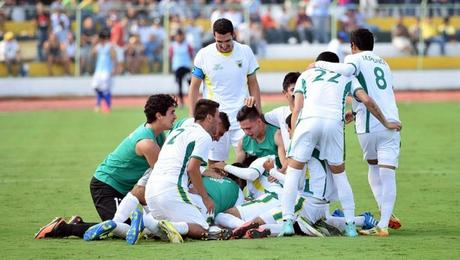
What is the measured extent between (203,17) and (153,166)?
2739 centimetres

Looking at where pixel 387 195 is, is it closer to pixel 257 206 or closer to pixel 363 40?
pixel 257 206

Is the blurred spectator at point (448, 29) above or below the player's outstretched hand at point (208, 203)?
below

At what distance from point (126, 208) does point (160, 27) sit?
1070 inches

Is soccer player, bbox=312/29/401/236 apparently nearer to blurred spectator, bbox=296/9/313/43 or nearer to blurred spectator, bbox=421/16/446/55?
blurred spectator, bbox=296/9/313/43

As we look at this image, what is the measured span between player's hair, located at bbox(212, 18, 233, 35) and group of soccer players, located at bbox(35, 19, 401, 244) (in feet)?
3.99

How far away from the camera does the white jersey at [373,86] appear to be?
11.8 metres

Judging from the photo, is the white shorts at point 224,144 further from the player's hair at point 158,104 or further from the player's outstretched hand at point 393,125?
the player's outstretched hand at point 393,125

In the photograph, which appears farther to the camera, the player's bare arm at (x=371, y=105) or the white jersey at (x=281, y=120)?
the white jersey at (x=281, y=120)

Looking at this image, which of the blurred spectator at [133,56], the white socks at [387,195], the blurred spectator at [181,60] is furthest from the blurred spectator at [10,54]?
the white socks at [387,195]

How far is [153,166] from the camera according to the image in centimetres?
1160

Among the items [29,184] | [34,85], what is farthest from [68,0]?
[29,184]

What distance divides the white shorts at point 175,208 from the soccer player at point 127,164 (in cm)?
54

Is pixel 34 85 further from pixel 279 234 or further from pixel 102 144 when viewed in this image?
pixel 279 234

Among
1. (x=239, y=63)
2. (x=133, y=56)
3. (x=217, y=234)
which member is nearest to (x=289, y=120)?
(x=239, y=63)
